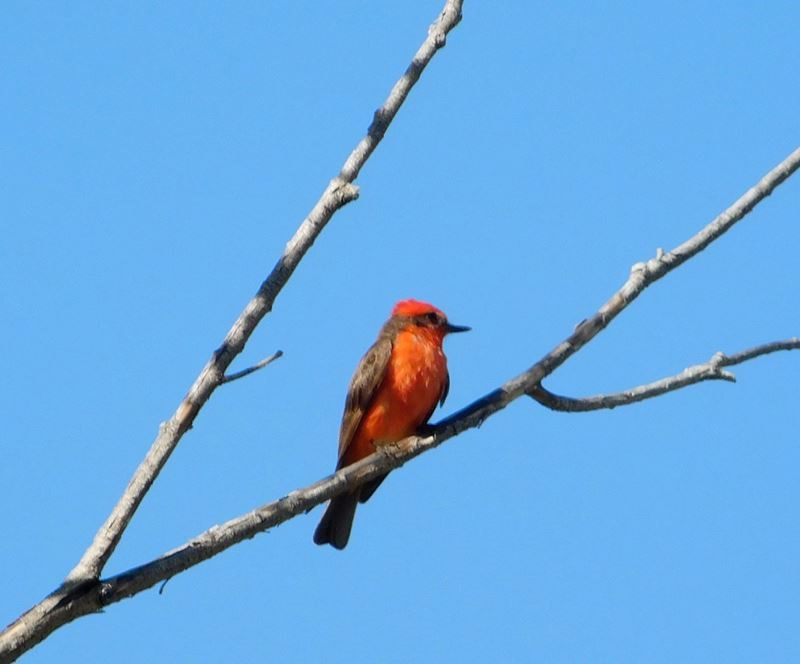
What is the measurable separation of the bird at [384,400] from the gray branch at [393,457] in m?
1.62

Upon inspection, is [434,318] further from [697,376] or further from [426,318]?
[697,376]

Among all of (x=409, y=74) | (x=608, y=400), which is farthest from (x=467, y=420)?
(x=409, y=74)

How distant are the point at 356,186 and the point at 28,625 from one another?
6.74ft

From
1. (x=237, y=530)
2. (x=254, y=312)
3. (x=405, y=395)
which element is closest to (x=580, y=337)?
(x=254, y=312)

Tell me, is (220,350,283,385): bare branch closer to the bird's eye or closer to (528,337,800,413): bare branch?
(528,337,800,413): bare branch

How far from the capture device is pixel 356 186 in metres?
4.88

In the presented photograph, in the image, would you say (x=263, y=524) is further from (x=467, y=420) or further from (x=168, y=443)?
(x=467, y=420)

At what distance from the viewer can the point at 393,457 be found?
572cm

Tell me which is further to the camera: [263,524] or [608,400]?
[608,400]

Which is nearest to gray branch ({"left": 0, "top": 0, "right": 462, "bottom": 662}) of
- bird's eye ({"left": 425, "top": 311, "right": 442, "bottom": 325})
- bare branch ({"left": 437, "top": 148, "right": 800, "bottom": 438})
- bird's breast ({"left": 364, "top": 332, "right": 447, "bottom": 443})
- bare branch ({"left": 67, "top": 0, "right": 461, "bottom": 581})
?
bare branch ({"left": 67, "top": 0, "right": 461, "bottom": 581})

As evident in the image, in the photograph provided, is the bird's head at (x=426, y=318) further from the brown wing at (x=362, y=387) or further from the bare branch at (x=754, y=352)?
the bare branch at (x=754, y=352)

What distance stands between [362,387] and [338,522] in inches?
37.0

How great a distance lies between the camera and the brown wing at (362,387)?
783 centimetres

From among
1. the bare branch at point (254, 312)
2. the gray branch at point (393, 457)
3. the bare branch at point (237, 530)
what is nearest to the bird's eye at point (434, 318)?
the gray branch at point (393, 457)
